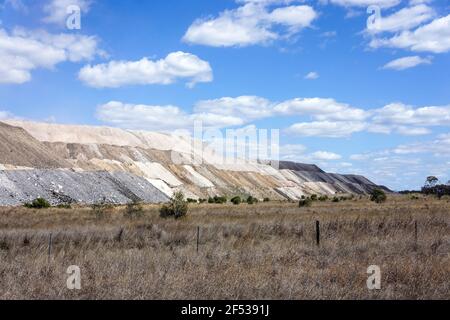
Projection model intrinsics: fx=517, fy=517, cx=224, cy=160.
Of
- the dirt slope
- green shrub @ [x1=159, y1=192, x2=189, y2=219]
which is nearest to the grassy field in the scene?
green shrub @ [x1=159, y1=192, x2=189, y2=219]

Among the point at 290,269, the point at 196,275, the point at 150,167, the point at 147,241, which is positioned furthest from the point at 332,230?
the point at 150,167

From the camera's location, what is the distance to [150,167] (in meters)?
80.8

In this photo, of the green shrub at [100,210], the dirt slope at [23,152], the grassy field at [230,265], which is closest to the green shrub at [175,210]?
the green shrub at [100,210]

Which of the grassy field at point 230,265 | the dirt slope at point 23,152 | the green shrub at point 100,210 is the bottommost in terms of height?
the grassy field at point 230,265

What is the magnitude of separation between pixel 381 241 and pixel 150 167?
225 feet

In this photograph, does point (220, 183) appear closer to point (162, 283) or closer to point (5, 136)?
point (5, 136)

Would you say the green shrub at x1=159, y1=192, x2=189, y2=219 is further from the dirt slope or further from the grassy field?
the dirt slope

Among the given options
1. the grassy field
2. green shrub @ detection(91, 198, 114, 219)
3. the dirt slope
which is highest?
the dirt slope

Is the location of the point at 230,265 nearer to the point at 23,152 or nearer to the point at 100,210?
the point at 100,210

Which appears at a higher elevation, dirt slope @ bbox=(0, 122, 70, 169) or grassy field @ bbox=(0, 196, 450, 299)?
dirt slope @ bbox=(0, 122, 70, 169)

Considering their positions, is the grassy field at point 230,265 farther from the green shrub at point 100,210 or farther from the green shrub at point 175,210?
the green shrub at point 100,210

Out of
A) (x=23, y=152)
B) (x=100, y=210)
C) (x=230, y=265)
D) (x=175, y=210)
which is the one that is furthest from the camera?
(x=23, y=152)

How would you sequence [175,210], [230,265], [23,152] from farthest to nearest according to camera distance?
[23,152] → [175,210] → [230,265]

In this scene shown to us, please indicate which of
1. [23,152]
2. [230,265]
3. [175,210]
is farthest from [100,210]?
[23,152]
